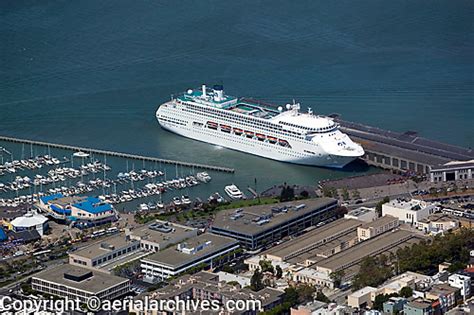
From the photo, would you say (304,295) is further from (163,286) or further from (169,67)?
(169,67)

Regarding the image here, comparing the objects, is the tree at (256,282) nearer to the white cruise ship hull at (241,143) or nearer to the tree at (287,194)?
the tree at (287,194)

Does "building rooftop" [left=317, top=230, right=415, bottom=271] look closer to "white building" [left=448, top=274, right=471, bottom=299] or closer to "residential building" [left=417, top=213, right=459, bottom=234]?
"residential building" [left=417, top=213, right=459, bottom=234]

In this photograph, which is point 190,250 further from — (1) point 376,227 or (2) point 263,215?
(1) point 376,227

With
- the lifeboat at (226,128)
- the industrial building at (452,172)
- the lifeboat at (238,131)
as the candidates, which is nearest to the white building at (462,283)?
the industrial building at (452,172)


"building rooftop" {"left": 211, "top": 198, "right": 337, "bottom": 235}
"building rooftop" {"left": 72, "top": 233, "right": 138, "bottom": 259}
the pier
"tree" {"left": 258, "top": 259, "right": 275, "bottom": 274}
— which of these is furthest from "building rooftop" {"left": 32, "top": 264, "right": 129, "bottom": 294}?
the pier

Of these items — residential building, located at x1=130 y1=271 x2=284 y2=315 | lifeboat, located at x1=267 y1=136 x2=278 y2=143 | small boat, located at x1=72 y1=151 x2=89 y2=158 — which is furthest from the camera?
lifeboat, located at x1=267 y1=136 x2=278 y2=143

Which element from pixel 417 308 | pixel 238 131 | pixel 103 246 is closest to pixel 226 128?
pixel 238 131

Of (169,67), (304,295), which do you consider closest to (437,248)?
(304,295)
